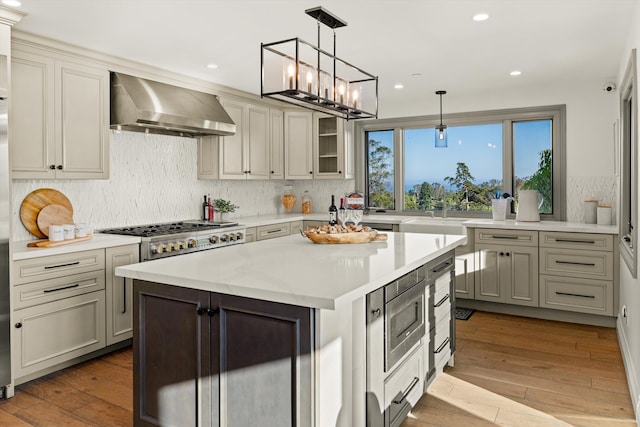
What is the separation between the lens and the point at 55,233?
3.38 metres

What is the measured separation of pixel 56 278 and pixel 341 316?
2.26m

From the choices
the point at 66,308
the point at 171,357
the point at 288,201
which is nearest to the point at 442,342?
the point at 171,357

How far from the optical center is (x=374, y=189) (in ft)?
20.7

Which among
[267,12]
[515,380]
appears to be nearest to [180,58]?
[267,12]

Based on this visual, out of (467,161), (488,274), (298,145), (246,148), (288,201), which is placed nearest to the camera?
(488,274)

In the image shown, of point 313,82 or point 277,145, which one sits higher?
point 277,145

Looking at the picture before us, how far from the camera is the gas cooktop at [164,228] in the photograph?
12.9ft

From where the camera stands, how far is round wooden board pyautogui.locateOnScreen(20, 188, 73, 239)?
3.58 m

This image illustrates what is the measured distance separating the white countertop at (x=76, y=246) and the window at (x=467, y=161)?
135 inches

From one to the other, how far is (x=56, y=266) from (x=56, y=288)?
0.50 feet

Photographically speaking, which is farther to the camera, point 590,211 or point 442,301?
point 590,211

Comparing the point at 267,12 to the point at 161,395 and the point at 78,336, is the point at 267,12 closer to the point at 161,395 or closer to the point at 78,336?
the point at 161,395

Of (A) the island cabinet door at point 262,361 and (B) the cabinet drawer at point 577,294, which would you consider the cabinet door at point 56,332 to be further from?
(B) the cabinet drawer at point 577,294

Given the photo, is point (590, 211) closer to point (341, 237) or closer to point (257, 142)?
point (341, 237)
